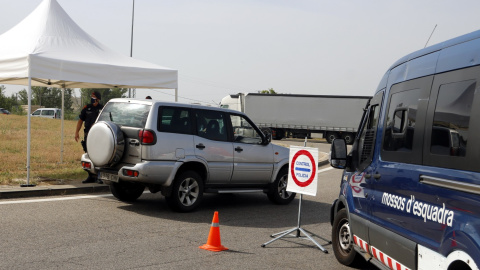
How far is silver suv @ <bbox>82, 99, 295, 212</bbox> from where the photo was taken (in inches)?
384

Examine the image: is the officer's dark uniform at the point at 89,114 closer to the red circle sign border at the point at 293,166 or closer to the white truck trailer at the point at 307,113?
the red circle sign border at the point at 293,166

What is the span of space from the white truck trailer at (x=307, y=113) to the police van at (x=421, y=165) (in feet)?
120

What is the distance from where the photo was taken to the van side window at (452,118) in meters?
3.96

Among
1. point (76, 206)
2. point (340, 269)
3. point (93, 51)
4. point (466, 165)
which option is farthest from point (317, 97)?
point (466, 165)

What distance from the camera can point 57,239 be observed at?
296 inches

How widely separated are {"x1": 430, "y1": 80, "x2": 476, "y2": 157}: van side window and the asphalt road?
115 inches

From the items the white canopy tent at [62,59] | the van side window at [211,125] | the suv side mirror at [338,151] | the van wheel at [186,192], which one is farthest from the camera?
the white canopy tent at [62,59]

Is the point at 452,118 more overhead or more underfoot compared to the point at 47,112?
more overhead

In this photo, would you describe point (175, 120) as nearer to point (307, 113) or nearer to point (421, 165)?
point (421, 165)

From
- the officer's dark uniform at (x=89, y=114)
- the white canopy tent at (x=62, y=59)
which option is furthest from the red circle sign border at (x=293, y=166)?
the officer's dark uniform at (x=89, y=114)

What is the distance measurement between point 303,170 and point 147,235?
2.37 metres

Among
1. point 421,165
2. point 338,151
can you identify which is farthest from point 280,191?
point 421,165

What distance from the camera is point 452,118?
13.6ft

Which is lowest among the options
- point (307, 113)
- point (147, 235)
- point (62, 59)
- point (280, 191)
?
point (147, 235)
